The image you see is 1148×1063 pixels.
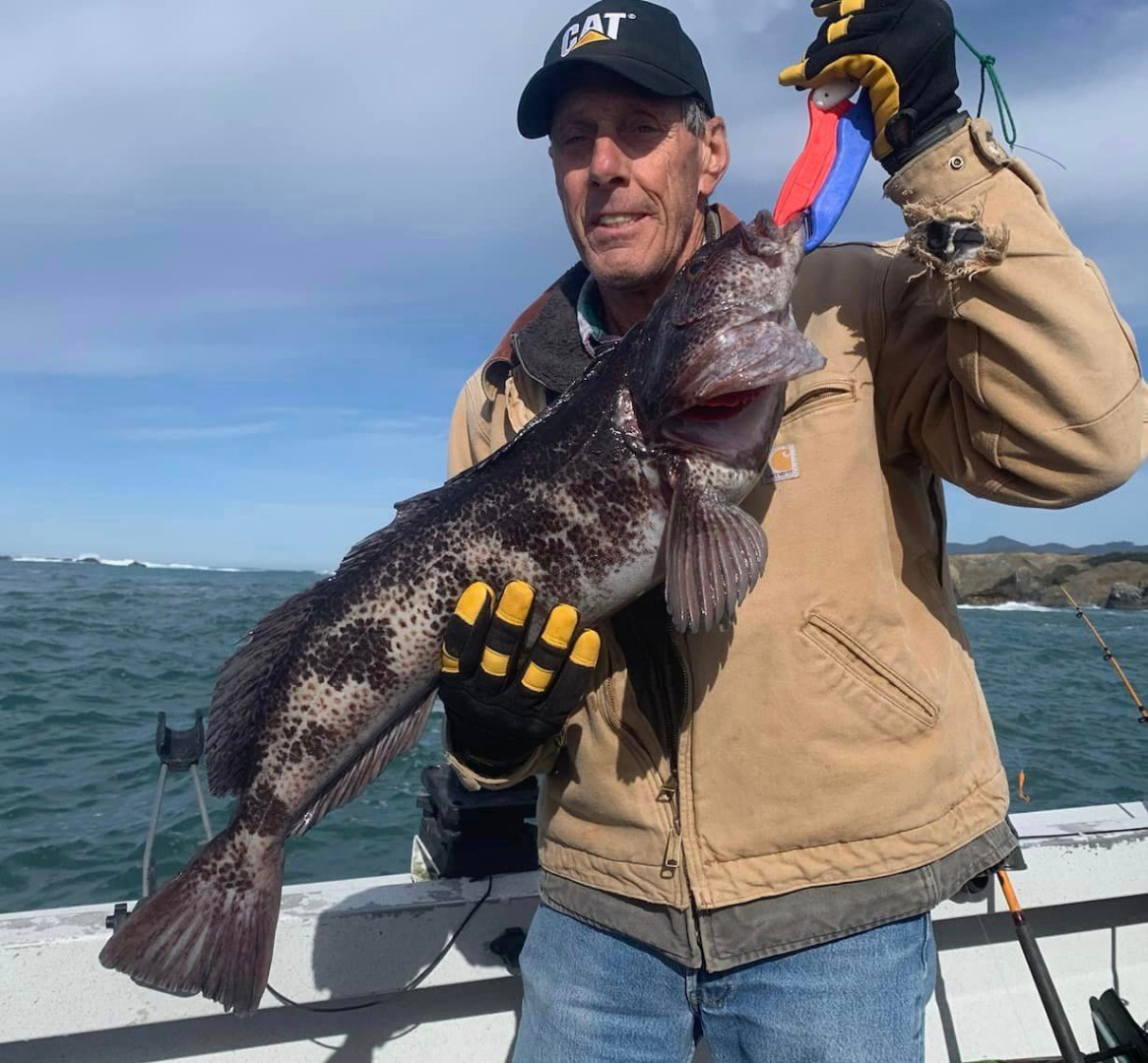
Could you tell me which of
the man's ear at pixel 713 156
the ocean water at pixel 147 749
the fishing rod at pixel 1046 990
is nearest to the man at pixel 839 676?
the man's ear at pixel 713 156

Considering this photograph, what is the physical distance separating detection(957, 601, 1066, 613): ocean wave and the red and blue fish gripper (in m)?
55.8

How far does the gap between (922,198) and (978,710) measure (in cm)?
155

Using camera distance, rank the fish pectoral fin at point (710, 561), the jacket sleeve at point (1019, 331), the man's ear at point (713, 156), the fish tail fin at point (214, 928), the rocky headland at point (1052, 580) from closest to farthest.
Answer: the jacket sleeve at point (1019, 331), the fish pectoral fin at point (710, 561), the fish tail fin at point (214, 928), the man's ear at point (713, 156), the rocky headland at point (1052, 580)

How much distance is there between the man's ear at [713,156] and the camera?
3352mm

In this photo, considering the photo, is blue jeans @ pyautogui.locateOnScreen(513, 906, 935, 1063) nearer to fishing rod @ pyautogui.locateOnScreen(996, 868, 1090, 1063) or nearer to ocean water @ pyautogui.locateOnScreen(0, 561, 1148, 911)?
fishing rod @ pyautogui.locateOnScreen(996, 868, 1090, 1063)

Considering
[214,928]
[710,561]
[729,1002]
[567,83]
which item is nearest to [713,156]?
[567,83]

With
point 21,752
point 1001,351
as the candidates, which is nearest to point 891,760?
point 1001,351

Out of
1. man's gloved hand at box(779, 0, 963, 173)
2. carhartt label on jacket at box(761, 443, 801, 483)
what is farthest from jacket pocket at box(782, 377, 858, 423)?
man's gloved hand at box(779, 0, 963, 173)

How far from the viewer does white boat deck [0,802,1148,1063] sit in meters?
3.53

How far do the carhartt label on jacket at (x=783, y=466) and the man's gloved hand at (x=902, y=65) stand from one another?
828 mm

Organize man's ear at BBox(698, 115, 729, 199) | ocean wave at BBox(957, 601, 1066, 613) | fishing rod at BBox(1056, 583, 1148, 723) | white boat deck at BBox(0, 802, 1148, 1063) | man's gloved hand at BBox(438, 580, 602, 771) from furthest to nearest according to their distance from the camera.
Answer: ocean wave at BBox(957, 601, 1066, 613)
fishing rod at BBox(1056, 583, 1148, 723)
white boat deck at BBox(0, 802, 1148, 1063)
man's ear at BBox(698, 115, 729, 199)
man's gloved hand at BBox(438, 580, 602, 771)

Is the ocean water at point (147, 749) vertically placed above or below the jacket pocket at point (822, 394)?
below

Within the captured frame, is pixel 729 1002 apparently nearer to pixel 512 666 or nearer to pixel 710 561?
pixel 512 666

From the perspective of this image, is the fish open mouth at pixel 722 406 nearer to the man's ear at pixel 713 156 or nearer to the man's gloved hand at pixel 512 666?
the man's gloved hand at pixel 512 666
